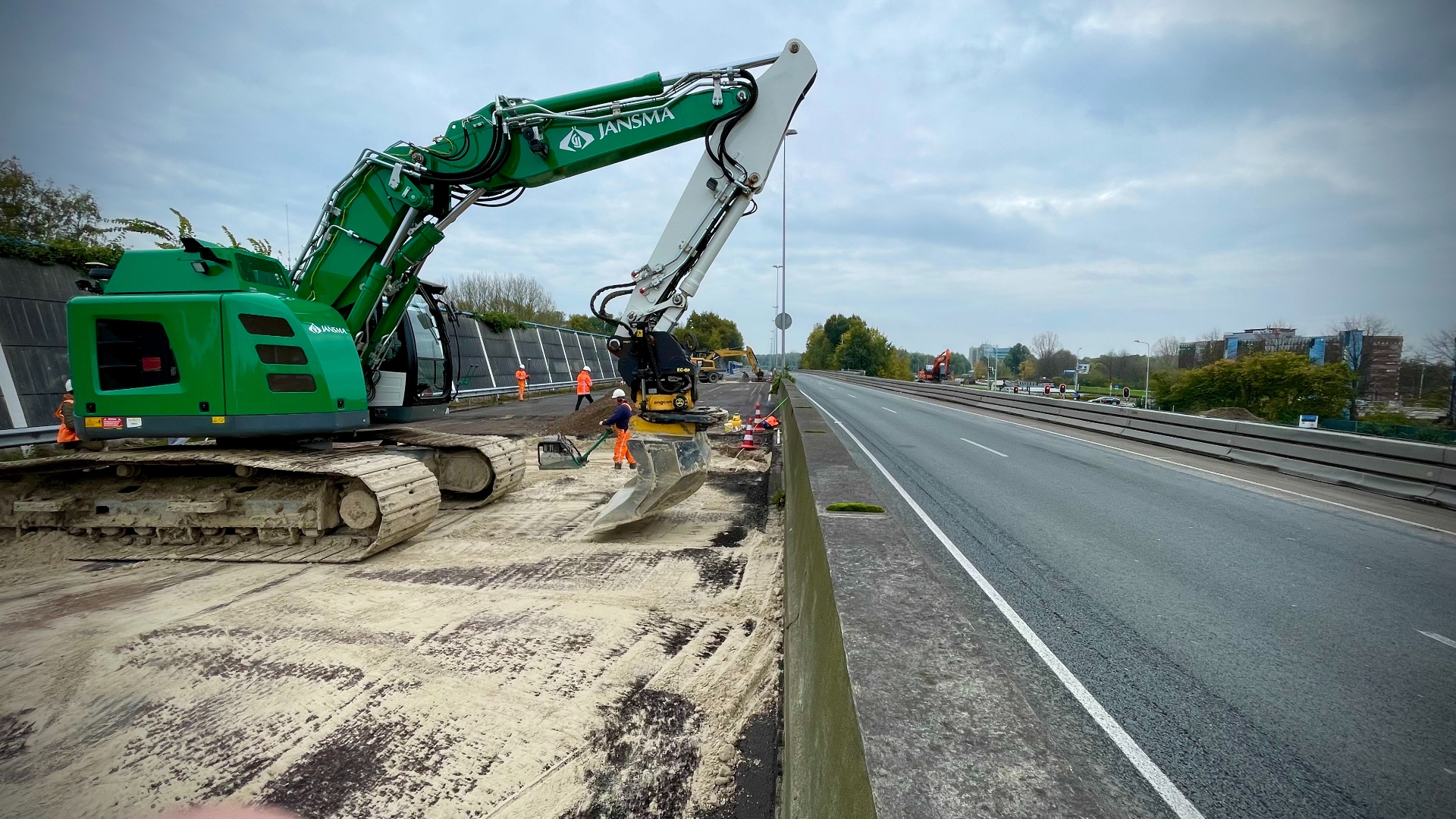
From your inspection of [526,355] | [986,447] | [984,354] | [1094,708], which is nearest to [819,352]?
[984,354]

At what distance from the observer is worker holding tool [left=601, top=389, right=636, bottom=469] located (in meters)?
9.79

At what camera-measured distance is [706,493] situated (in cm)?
895

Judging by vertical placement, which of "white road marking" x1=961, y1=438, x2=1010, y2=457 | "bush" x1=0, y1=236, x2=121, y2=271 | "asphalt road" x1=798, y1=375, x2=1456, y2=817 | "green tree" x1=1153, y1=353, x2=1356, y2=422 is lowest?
"asphalt road" x1=798, y1=375, x2=1456, y2=817

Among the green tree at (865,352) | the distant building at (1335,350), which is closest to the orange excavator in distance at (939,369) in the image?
the distant building at (1335,350)

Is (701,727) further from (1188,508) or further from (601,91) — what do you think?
(1188,508)

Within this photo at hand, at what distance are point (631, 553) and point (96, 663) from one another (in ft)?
12.3

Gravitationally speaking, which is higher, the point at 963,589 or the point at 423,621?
the point at 963,589

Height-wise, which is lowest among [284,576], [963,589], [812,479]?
[284,576]

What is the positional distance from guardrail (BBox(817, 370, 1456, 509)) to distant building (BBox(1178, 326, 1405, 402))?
27.3 feet

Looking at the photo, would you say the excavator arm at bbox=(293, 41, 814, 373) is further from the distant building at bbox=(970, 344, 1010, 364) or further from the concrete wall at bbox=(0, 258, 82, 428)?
the distant building at bbox=(970, 344, 1010, 364)

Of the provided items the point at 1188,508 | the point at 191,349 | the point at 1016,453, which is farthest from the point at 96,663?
the point at 1016,453

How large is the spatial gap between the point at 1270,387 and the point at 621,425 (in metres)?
25.9

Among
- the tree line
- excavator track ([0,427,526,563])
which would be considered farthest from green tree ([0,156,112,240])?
the tree line

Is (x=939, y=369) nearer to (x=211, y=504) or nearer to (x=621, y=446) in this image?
(x=621, y=446)
